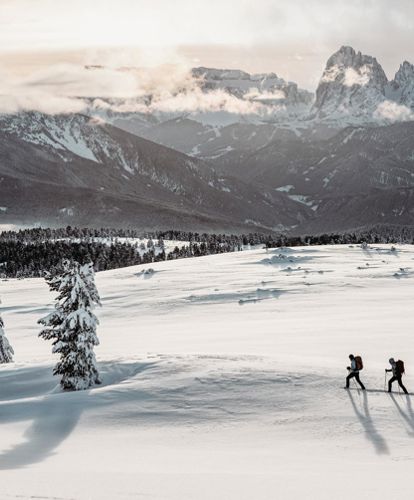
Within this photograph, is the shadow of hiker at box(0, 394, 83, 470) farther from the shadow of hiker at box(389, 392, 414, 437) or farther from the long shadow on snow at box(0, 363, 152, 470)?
the shadow of hiker at box(389, 392, 414, 437)

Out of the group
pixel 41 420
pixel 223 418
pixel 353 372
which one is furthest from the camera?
pixel 353 372

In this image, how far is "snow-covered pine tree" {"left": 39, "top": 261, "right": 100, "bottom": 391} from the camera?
29.6 m

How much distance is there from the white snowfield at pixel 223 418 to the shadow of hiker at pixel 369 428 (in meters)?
0.08

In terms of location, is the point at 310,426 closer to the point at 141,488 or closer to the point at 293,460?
the point at 293,460

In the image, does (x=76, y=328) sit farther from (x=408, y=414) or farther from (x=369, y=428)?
(x=408, y=414)

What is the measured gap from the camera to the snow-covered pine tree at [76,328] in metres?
29.6

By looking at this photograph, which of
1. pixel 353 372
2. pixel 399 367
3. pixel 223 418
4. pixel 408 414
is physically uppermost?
pixel 399 367

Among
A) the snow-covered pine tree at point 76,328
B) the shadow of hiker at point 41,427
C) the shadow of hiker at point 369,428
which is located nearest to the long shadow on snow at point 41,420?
the shadow of hiker at point 41,427

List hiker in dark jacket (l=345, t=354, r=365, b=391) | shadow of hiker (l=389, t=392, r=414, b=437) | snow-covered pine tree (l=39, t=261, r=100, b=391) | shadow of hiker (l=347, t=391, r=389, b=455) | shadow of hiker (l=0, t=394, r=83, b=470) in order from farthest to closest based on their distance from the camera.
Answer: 1. snow-covered pine tree (l=39, t=261, r=100, b=391)
2. hiker in dark jacket (l=345, t=354, r=365, b=391)
3. shadow of hiker (l=389, t=392, r=414, b=437)
4. shadow of hiker (l=347, t=391, r=389, b=455)
5. shadow of hiker (l=0, t=394, r=83, b=470)

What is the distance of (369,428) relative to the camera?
21.9 metres

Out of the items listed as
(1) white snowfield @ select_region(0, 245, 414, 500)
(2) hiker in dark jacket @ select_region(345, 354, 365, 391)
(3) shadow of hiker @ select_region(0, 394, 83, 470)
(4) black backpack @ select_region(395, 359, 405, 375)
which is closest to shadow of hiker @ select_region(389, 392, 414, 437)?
(1) white snowfield @ select_region(0, 245, 414, 500)

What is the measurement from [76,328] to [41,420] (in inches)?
300

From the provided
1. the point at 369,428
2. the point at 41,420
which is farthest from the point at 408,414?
the point at 41,420

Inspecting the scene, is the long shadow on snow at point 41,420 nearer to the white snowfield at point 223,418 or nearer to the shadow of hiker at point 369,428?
the white snowfield at point 223,418
